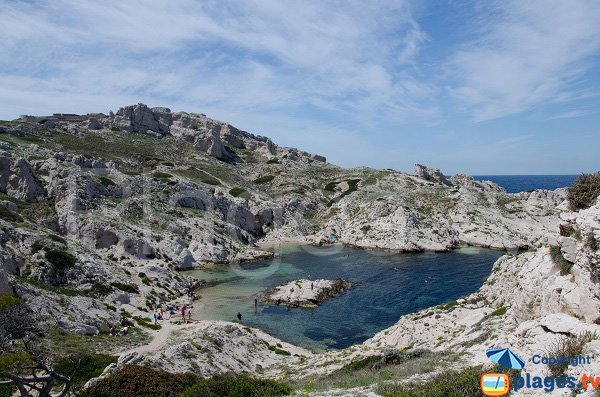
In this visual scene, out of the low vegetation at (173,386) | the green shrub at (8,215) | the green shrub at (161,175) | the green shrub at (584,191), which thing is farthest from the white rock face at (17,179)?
the green shrub at (584,191)

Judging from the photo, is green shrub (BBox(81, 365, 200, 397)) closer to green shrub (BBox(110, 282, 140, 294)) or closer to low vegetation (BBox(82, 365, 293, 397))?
low vegetation (BBox(82, 365, 293, 397))

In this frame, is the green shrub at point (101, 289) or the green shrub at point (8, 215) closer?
the green shrub at point (101, 289)

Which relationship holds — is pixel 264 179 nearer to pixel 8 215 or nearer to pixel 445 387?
pixel 8 215

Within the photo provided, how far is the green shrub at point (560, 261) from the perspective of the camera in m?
15.9

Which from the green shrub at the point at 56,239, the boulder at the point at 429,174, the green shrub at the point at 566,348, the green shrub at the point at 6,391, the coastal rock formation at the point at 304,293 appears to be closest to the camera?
the green shrub at the point at 566,348

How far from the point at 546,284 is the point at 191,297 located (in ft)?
141

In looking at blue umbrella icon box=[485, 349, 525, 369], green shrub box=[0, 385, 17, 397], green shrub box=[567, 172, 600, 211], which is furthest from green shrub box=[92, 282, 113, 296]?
green shrub box=[567, 172, 600, 211]

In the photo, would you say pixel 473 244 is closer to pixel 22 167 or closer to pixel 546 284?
pixel 546 284

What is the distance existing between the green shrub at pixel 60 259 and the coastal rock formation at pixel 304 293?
22.9 metres

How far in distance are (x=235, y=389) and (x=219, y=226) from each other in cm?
6563

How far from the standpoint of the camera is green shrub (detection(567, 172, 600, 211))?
16438mm

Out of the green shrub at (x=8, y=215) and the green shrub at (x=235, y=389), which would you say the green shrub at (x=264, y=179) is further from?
the green shrub at (x=235, y=389)

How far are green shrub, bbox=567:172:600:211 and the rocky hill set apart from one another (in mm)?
719

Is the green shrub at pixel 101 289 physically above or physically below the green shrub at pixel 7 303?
below
